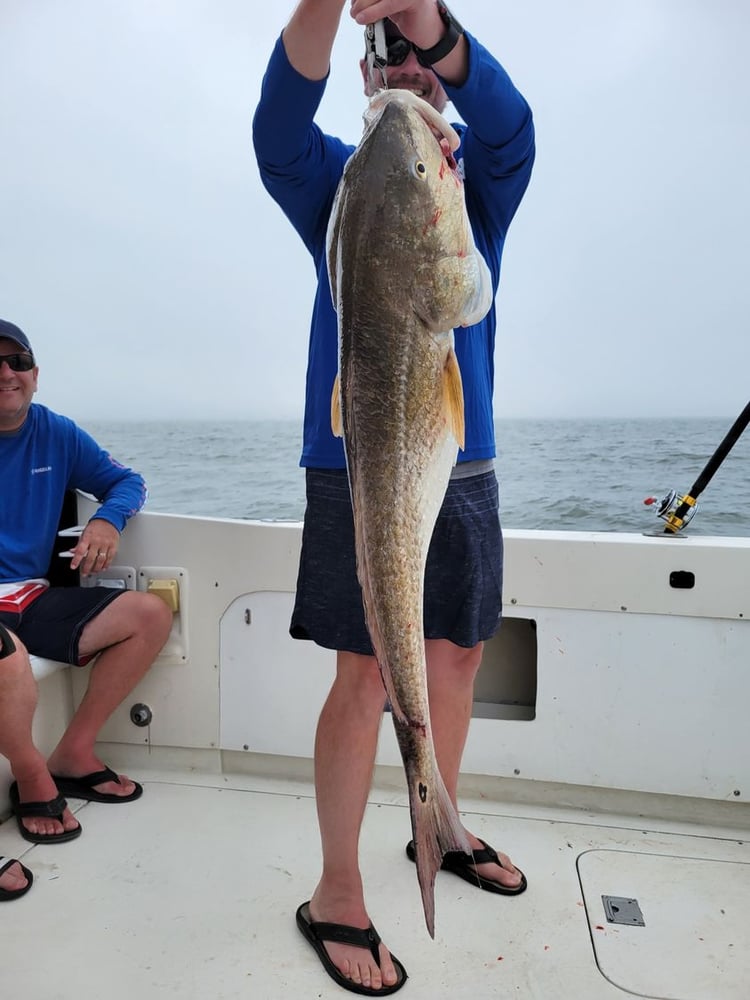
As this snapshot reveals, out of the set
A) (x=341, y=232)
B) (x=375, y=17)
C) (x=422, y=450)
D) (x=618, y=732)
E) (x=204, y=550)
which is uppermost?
(x=375, y=17)

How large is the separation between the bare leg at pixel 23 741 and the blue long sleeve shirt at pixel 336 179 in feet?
4.55

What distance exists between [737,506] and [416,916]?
7.51 meters

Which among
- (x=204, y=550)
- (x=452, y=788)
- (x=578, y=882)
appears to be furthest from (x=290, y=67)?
(x=578, y=882)

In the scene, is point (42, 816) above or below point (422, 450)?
below

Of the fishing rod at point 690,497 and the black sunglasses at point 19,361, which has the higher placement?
the black sunglasses at point 19,361

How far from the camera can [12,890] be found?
2.43 meters

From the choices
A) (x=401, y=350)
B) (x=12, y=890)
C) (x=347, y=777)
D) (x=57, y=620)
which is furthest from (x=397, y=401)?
(x=57, y=620)

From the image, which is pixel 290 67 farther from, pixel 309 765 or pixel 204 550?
pixel 309 765

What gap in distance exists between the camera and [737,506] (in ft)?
28.6

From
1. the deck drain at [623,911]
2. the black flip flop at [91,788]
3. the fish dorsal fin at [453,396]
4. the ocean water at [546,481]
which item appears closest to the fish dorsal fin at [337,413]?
the fish dorsal fin at [453,396]

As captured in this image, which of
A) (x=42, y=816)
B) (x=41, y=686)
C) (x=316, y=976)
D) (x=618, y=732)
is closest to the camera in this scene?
(x=316, y=976)

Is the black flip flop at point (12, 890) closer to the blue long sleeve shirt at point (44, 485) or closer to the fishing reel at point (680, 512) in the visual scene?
the blue long sleeve shirt at point (44, 485)

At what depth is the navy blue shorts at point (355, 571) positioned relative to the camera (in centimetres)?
203

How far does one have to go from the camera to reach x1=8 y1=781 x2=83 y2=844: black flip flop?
2.77 meters
